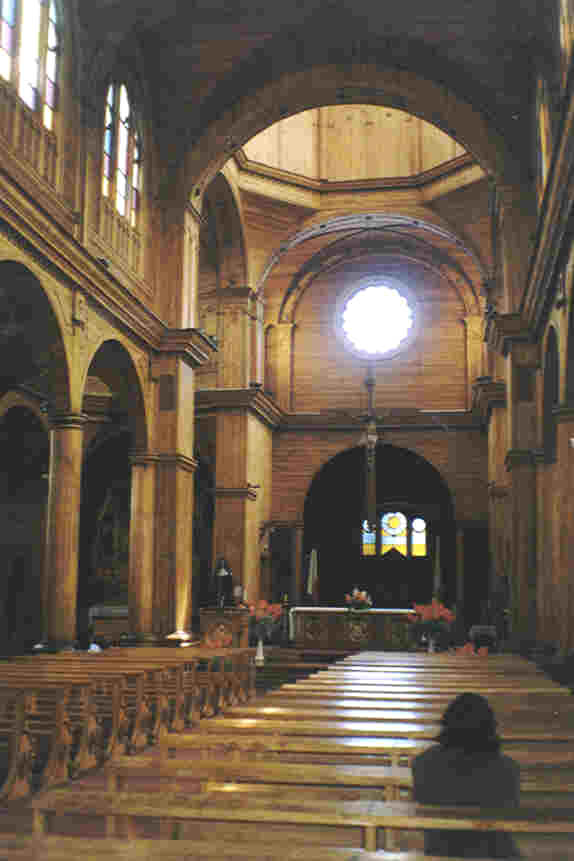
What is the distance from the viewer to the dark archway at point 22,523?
25828 millimetres

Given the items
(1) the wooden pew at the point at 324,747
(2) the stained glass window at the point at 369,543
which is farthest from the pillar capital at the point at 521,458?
(1) the wooden pew at the point at 324,747

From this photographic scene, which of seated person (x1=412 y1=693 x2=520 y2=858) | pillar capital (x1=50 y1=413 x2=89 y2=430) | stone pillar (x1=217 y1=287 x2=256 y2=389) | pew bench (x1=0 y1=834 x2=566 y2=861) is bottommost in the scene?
pew bench (x1=0 y1=834 x2=566 y2=861)

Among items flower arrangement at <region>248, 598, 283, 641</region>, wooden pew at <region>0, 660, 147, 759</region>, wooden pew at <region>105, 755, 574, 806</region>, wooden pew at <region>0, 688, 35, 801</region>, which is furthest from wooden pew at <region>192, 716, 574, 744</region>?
flower arrangement at <region>248, 598, 283, 641</region>

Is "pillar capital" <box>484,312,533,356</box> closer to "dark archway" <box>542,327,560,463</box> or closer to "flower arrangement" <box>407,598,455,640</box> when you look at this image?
"dark archway" <box>542,327,560,463</box>

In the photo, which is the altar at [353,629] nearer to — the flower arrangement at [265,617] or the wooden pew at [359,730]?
the flower arrangement at [265,617]

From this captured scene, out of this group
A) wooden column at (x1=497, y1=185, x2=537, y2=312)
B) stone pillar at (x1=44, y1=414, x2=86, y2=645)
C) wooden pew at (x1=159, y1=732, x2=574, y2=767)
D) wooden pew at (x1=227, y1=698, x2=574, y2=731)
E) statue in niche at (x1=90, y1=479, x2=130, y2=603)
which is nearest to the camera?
wooden pew at (x1=159, y1=732, x2=574, y2=767)

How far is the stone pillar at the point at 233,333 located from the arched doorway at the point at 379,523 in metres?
5.37

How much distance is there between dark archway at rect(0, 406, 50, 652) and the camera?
25828 millimetres

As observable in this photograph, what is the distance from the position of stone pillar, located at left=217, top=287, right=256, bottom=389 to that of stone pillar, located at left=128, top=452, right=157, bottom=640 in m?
8.22

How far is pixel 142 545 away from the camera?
19828mm

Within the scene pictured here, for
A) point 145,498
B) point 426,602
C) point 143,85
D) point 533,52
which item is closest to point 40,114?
point 143,85

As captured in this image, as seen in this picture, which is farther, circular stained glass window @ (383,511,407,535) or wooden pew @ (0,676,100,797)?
circular stained glass window @ (383,511,407,535)

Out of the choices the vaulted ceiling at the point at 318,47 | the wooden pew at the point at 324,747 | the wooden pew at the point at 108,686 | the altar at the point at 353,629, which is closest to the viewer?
the wooden pew at the point at 324,747

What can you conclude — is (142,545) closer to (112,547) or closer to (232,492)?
(232,492)
